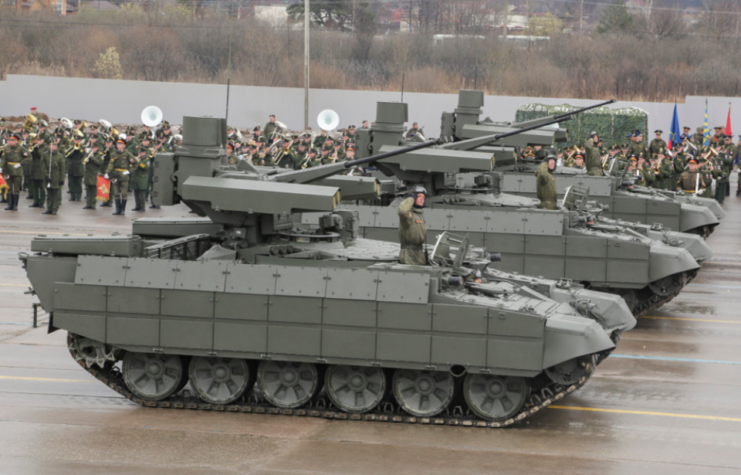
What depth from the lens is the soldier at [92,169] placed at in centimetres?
2959

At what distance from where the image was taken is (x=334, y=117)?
113 ft

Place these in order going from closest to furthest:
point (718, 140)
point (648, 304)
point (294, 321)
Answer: point (294, 321) < point (648, 304) < point (718, 140)

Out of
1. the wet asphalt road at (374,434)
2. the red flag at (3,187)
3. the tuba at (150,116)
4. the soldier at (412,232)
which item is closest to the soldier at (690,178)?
the wet asphalt road at (374,434)

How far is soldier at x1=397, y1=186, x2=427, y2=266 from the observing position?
12.4m

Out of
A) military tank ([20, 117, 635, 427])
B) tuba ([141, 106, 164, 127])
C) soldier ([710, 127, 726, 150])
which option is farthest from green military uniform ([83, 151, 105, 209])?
soldier ([710, 127, 726, 150])

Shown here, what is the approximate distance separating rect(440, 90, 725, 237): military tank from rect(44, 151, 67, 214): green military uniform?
474 inches

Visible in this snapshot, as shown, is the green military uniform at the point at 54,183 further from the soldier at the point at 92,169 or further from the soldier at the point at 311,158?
the soldier at the point at 311,158

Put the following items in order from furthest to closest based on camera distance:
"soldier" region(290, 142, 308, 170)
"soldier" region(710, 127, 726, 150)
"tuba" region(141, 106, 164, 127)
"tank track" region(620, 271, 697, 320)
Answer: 1. "tuba" region(141, 106, 164, 127)
2. "soldier" region(710, 127, 726, 150)
3. "soldier" region(290, 142, 308, 170)
4. "tank track" region(620, 271, 697, 320)

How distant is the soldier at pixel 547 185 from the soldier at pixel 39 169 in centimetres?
1691

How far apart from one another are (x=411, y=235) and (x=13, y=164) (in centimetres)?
2004

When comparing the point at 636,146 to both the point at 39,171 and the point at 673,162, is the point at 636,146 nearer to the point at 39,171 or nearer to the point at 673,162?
the point at 673,162

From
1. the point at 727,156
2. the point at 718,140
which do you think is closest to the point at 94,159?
the point at 727,156

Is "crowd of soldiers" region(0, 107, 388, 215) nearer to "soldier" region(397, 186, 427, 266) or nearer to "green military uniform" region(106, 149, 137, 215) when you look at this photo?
"green military uniform" region(106, 149, 137, 215)

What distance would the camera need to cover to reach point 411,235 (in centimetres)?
1240
